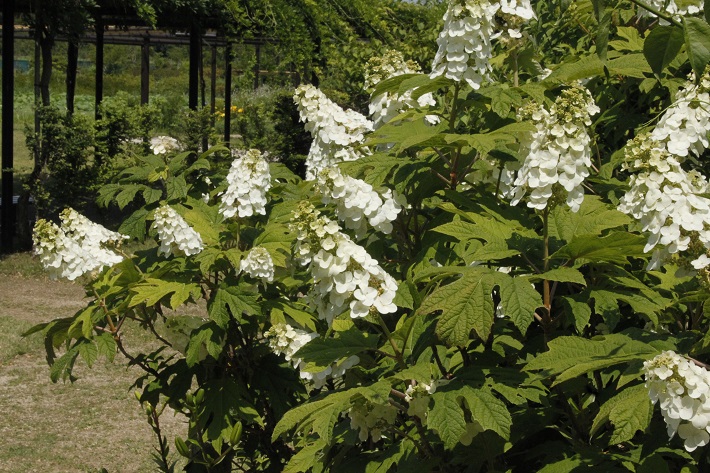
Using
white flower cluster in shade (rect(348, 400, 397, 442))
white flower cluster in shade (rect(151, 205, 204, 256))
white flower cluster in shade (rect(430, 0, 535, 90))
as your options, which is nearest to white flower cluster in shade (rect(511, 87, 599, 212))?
white flower cluster in shade (rect(430, 0, 535, 90))

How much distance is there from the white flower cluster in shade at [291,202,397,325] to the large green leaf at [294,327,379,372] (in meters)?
0.15

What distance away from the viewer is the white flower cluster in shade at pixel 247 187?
10.3 ft

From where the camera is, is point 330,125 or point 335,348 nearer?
point 335,348

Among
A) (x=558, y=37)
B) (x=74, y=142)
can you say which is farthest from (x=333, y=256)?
(x=74, y=142)

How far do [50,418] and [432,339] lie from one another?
501cm

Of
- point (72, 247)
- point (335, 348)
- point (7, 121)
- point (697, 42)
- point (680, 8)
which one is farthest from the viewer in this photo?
point (7, 121)

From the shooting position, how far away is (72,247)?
11.1 feet

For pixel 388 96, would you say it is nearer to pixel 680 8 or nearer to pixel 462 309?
pixel 680 8

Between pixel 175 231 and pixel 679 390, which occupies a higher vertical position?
pixel 679 390

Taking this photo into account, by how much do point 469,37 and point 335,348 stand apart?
2.85 feet

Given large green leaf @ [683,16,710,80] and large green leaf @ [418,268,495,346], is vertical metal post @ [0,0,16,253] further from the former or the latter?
large green leaf @ [683,16,710,80]

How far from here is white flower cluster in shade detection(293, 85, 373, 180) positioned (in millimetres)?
3150

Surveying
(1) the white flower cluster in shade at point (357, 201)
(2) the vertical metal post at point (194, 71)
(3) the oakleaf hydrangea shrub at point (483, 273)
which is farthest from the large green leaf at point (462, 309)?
(2) the vertical metal post at point (194, 71)

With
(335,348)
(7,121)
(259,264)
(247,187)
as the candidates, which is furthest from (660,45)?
(7,121)
